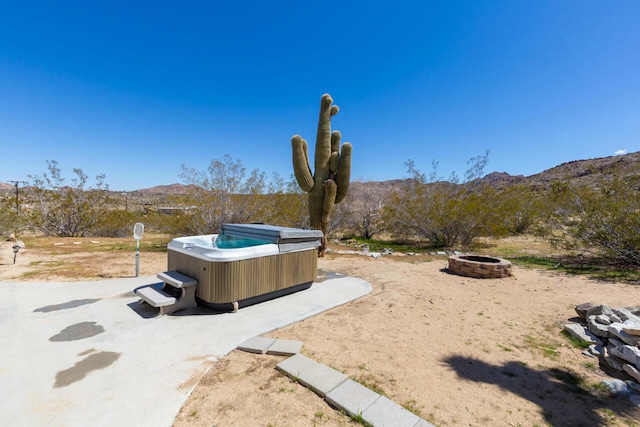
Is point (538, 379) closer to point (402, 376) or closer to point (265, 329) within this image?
point (402, 376)

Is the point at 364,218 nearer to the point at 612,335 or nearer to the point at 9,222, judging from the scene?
the point at 612,335

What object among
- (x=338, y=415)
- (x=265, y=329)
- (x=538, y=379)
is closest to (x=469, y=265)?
(x=538, y=379)

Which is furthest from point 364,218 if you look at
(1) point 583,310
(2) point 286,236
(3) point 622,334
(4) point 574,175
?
(4) point 574,175

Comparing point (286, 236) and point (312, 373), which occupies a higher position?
point (286, 236)

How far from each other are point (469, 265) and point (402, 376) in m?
5.25

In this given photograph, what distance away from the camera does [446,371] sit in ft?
9.52

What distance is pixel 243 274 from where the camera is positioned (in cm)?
432

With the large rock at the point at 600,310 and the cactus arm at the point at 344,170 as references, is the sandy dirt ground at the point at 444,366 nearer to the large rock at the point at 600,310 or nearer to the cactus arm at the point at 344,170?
the large rock at the point at 600,310

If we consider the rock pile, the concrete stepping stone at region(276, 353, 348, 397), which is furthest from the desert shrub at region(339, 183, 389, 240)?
the concrete stepping stone at region(276, 353, 348, 397)

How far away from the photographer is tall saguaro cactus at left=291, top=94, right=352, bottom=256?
9.16 m

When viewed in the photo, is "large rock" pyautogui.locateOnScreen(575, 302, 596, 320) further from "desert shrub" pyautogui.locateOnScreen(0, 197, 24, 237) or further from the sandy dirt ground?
"desert shrub" pyautogui.locateOnScreen(0, 197, 24, 237)

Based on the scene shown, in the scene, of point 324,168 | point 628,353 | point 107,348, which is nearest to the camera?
point 628,353

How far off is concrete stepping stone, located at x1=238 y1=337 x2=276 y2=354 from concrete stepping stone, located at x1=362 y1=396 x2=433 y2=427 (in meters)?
1.42

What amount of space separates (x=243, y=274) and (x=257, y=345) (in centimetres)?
131
